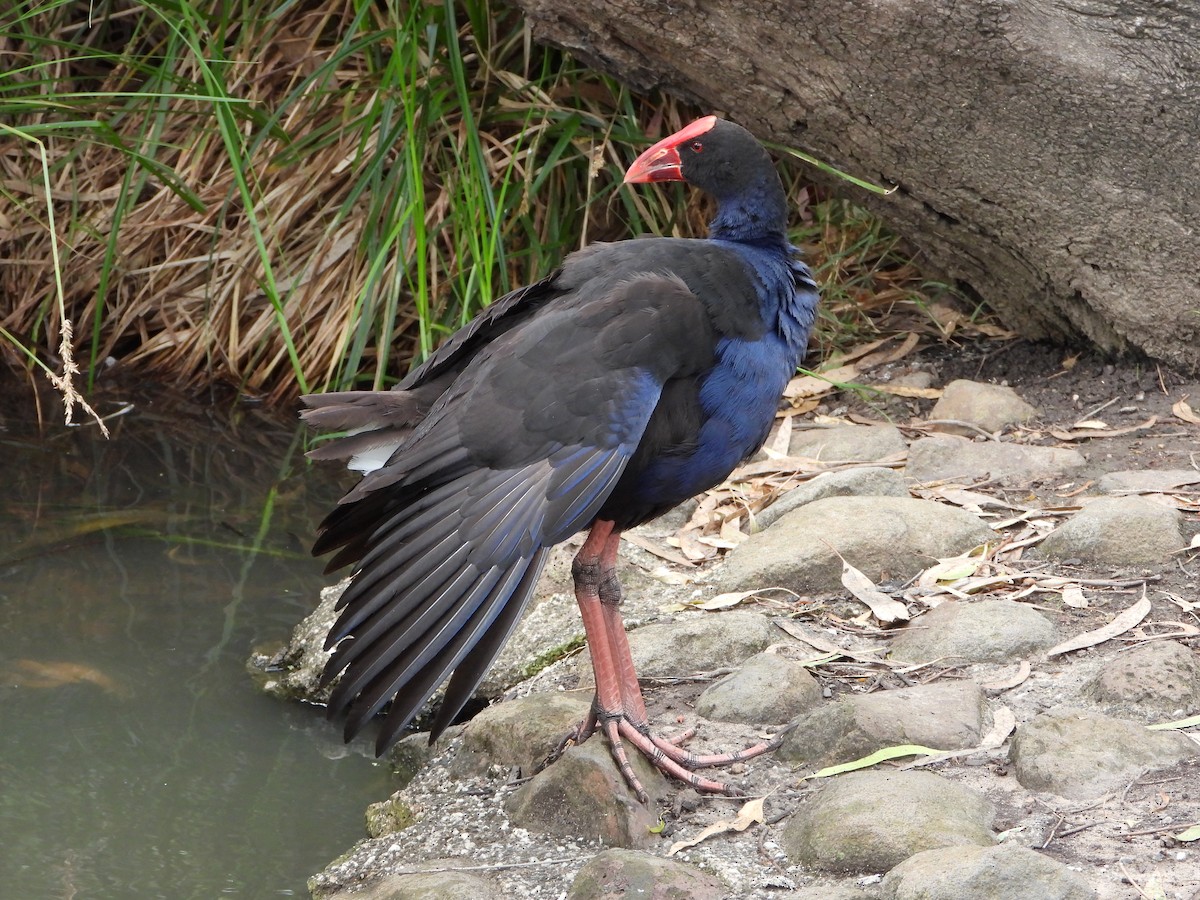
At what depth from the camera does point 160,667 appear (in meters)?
3.72

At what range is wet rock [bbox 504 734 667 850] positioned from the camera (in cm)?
261

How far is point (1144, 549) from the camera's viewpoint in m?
3.32

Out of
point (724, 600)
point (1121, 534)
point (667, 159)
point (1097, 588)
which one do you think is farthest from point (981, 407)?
point (667, 159)

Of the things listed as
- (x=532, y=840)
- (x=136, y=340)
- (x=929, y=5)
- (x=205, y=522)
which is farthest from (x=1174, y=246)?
(x=136, y=340)

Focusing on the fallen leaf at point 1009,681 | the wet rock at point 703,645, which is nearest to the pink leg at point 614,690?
the wet rock at point 703,645

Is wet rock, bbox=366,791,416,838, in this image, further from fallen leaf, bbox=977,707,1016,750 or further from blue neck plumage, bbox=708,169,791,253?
blue neck plumage, bbox=708,169,791,253

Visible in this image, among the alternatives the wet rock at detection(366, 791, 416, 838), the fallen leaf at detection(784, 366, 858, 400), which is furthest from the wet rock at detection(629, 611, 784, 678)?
the fallen leaf at detection(784, 366, 858, 400)

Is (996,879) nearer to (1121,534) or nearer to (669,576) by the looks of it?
(1121,534)

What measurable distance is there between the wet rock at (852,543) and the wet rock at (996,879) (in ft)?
4.48

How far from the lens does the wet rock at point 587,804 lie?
2613 mm

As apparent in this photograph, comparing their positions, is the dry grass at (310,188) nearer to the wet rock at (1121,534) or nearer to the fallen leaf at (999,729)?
the wet rock at (1121,534)

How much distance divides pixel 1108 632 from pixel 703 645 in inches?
34.7

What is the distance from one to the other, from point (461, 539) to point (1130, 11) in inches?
97.7

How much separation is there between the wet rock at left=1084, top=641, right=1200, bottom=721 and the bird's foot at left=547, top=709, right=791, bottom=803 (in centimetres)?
63
